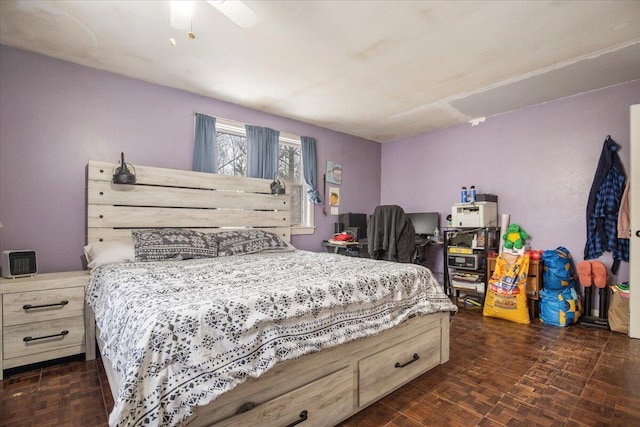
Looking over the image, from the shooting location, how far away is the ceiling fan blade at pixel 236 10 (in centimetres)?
191

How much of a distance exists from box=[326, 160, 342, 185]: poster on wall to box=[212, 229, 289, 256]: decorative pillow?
183 centimetres

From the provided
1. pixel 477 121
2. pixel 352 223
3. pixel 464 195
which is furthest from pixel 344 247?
pixel 477 121

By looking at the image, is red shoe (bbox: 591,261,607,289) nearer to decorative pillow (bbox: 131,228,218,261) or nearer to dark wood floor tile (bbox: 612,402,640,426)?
dark wood floor tile (bbox: 612,402,640,426)

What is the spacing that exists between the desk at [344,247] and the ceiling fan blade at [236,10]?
302 cm

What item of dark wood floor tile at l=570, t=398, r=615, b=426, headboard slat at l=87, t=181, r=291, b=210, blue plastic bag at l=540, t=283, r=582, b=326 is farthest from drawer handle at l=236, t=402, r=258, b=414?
blue plastic bag at l=540, t=283, r=582, b=326

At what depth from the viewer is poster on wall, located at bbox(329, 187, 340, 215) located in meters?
5.13

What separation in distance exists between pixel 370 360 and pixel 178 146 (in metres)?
3.09

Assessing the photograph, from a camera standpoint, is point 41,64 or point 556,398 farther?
point 41,64

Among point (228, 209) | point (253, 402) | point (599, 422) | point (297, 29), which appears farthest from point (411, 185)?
point (253, 402)

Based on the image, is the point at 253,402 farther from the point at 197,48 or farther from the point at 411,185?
the point at 411,185

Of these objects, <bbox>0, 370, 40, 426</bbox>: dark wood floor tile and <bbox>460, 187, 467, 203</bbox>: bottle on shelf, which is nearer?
<bbox>0, 370, 40, 426</bbox>: dark wood floor tile

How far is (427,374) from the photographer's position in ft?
7.54

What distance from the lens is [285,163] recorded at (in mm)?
4773

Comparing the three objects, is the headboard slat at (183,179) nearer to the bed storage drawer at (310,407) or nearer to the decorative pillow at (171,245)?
the decorative pillow at (171,245)
